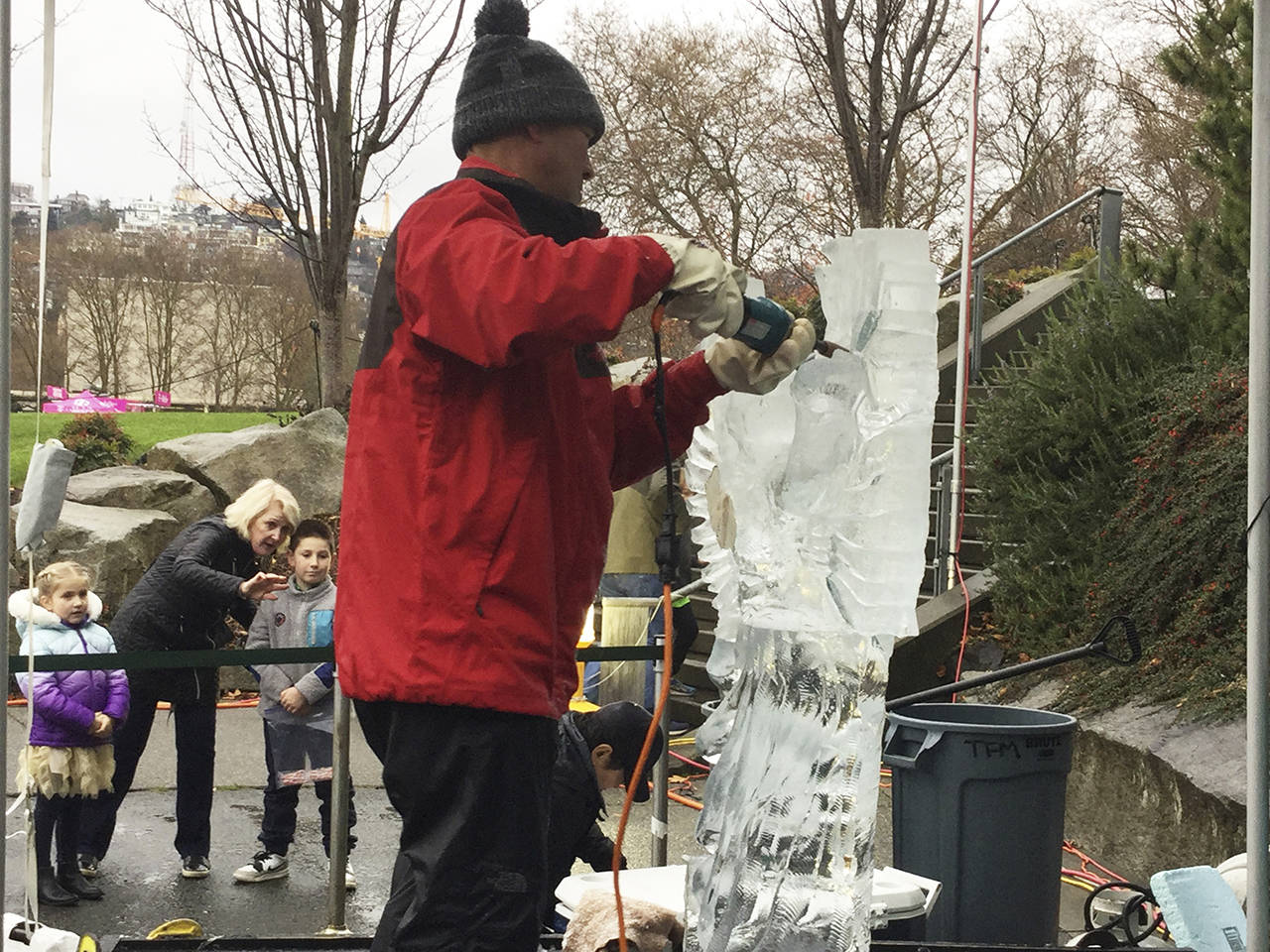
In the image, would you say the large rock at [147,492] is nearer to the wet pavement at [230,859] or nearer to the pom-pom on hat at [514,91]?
the wet pavement at [230,859]

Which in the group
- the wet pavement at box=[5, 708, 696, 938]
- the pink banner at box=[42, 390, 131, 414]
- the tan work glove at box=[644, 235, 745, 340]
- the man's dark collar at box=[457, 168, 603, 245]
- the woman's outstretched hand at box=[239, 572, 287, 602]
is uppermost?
the pink banner at box=[42, 390, 131, 414]

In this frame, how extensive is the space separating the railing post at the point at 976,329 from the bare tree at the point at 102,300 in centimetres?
1166

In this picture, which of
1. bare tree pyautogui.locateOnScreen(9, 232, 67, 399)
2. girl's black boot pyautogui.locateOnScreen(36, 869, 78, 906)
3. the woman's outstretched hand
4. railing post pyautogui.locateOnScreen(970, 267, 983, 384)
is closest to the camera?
girl's black boot pyautogui.locateOnScreen(36, 869, 78, 906)

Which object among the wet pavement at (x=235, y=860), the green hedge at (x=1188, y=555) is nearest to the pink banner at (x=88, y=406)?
the wet pavement at (x=235, y=860)

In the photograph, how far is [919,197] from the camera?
1977 cm

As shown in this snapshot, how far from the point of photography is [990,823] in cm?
359

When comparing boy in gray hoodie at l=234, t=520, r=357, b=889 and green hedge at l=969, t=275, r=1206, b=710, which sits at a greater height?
green hedge at l=969, t=275, r=1206, b=710

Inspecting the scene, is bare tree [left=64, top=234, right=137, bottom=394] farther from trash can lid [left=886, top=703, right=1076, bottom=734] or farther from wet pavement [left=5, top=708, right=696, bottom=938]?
trash can lid [left=886, top=703, right=1076, bottom=734]

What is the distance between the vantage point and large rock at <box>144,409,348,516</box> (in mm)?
9695

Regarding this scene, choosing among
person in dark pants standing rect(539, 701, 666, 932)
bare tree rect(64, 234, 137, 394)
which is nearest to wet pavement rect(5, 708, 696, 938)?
person in dark pants standing rect(539, 701, 666, 932)

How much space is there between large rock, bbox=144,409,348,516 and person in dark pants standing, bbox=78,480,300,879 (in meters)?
4.44

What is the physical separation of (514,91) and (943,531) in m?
6.18

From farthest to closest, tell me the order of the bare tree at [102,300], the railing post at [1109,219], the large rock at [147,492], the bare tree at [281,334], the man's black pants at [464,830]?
1. the bare tree at [281,334]
2. the bare tree at [102,300]
3. the railing post at [1109,219]
4. the large rock at [147,492]
5. the man's black pants at [464,830]

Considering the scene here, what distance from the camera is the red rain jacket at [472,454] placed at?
5.95 ft
